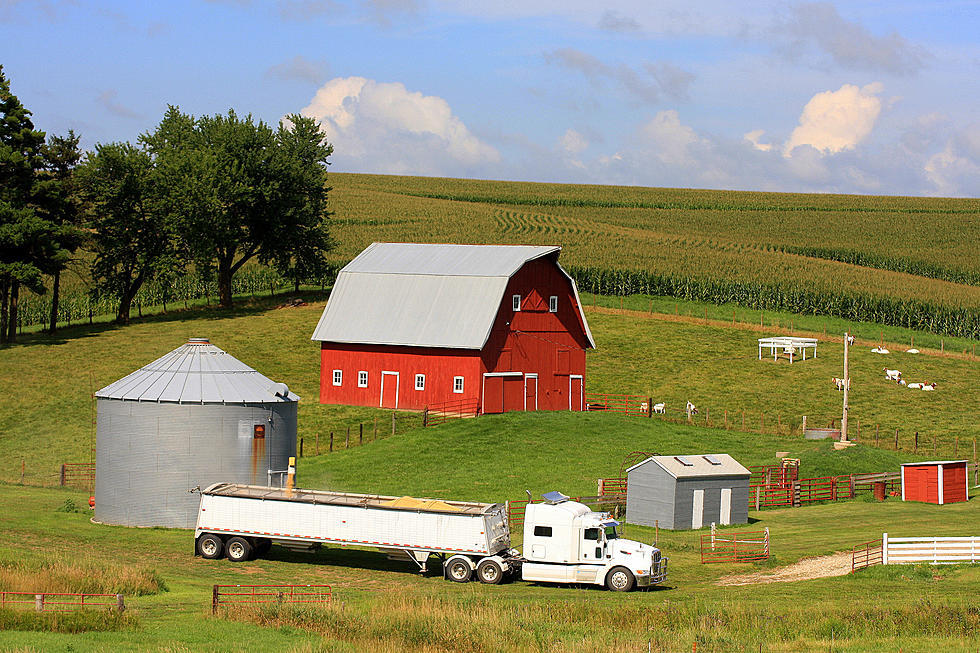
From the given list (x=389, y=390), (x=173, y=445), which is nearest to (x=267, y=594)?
(x=173, y=445)

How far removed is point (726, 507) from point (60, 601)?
2314 centimetres

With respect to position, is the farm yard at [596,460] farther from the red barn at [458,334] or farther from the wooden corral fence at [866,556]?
the red barn at [458,334]

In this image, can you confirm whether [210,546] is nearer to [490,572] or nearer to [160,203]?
[490,572]

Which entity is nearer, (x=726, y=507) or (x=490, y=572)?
(x=490, y=572)

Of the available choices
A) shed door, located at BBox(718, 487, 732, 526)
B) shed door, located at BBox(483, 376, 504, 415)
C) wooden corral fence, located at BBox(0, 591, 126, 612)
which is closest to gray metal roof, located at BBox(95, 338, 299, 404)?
wooden corral fence, located at BBox(0, 591, 126, 612)

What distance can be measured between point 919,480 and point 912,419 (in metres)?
17.0

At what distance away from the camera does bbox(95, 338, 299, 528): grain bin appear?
116 feet

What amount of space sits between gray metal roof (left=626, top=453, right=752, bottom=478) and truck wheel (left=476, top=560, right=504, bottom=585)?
10.2 meters

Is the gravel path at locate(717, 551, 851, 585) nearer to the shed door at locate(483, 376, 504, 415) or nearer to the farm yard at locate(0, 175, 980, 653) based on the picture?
the farm yard at locate(0, 175, 980, 653)

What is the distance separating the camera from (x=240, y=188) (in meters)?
82.1

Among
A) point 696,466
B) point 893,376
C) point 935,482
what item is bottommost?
point 935,482

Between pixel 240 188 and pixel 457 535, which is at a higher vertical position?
pixel 240 188

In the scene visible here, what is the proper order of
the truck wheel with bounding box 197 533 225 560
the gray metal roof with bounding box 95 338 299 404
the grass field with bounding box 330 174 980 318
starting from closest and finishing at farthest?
the truck wheel with bounding box 197 533 225 560
the gray metal roof with bounding box 95 338 299 404
the grass field with bounding box 330 174 980 318

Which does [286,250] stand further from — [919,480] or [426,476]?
[919,480]
